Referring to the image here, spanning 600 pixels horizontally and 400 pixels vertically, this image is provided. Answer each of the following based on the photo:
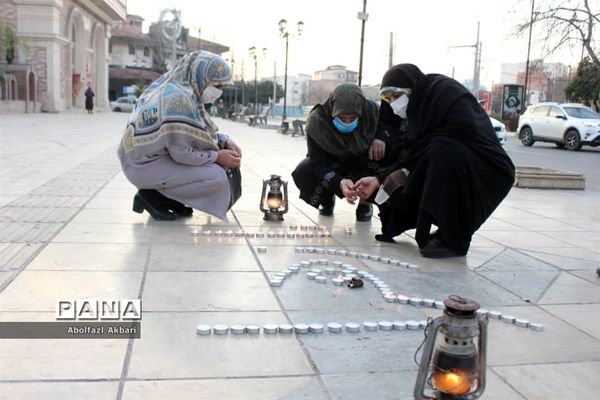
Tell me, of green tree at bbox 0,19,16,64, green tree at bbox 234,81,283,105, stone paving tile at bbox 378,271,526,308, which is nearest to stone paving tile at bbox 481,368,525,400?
stone paving tile at bbox 378,271,526,308

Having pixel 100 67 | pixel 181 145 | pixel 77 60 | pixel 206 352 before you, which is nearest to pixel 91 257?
pixel 181 145

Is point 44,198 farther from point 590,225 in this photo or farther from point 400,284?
point 590,225

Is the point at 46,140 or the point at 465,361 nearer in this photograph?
the point at 465,361

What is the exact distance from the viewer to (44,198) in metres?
5.96

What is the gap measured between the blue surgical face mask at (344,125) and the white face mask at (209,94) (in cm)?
104

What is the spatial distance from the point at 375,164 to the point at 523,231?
1.61 m

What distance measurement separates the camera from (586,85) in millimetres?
31188

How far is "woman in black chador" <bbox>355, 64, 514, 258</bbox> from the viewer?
13.7ft

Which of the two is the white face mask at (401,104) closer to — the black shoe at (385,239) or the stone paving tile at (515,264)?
the black shoe at (385,239)

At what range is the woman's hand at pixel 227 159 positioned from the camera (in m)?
5.10

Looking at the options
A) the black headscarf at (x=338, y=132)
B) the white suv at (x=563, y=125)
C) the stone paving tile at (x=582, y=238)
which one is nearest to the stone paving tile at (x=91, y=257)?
the black headscarf at (x=338, y=132)

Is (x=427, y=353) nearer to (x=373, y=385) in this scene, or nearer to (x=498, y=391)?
(x=373, y=385)

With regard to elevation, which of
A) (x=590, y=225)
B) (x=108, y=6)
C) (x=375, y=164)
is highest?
(x=108, y=6)

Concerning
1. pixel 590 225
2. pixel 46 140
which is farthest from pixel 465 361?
pixel 46 140
